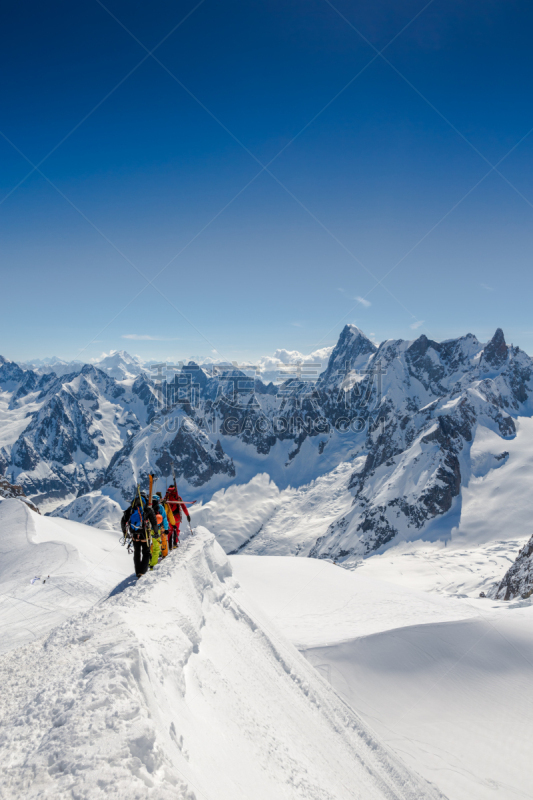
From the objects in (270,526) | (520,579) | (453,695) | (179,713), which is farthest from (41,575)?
(270,526)

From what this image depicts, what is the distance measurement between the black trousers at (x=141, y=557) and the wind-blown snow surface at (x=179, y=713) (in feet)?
3.45

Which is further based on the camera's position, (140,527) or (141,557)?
(141,557)

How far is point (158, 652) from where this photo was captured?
561cm

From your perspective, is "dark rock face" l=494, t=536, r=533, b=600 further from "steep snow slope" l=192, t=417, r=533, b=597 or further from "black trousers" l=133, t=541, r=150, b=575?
"steep snow slope" l=192, t=417, r=533, b=597

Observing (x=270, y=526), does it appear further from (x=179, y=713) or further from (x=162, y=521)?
(x=179, y=713)

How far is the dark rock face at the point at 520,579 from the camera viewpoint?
29731mm

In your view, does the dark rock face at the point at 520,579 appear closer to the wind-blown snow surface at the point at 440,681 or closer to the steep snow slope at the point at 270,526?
the wind-blown snow surface at the point at 440,681

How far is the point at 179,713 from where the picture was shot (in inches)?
193

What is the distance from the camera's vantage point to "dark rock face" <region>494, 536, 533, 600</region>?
97.5 ft

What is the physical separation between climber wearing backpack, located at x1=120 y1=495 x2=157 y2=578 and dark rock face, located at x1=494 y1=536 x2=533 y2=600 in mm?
29148

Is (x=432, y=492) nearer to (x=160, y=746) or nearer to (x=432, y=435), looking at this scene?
(x=432, y=435)

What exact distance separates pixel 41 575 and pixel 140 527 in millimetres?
15278

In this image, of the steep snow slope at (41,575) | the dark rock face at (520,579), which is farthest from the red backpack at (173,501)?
the dark rock face at (520,579)

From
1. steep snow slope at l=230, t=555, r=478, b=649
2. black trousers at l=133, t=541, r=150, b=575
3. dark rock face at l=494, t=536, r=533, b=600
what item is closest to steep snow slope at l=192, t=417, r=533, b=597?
dark rock face at l=494, t=536, r=533, b=600
